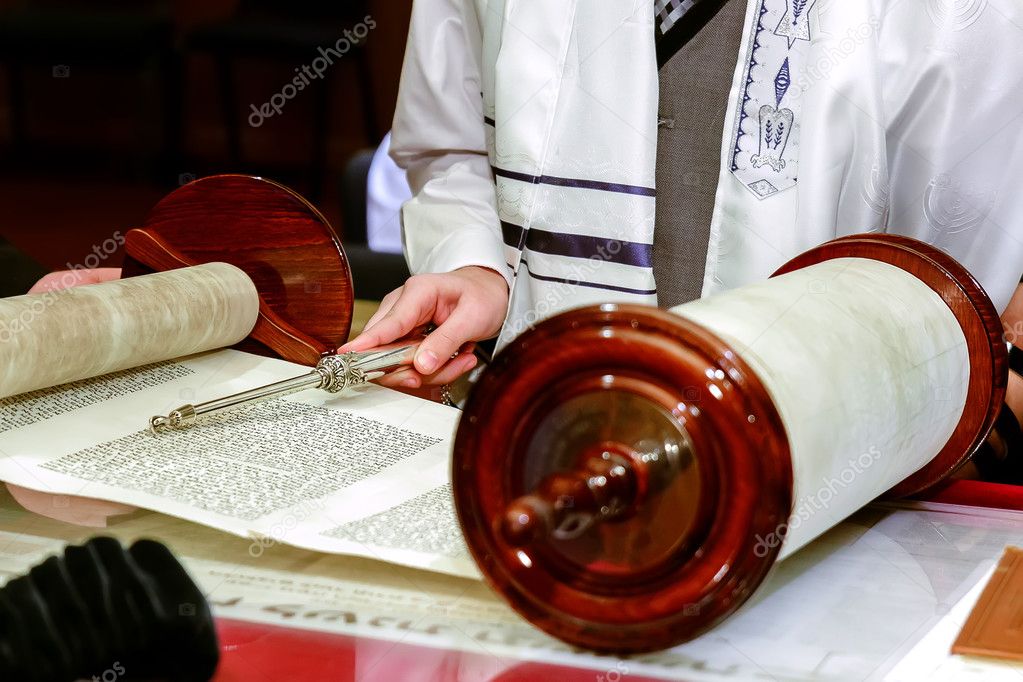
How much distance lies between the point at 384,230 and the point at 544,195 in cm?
126

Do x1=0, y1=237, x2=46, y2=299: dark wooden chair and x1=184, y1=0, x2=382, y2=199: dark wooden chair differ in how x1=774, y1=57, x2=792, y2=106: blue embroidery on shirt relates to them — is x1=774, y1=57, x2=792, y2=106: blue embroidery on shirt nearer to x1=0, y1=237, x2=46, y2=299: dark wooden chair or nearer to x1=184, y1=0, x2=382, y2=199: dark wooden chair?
x1=0, y1=237, x2=46, y2=299: dark wooden chair

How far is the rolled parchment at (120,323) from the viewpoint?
91cm

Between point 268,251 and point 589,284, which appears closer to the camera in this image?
point 268,251

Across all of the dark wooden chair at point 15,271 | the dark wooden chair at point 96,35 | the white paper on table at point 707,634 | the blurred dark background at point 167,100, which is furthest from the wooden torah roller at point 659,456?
the dark wooden chair at point 96,35

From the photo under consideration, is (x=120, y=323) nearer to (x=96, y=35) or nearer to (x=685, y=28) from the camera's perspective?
(x=685, y=28)

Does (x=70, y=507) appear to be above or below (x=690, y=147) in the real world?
below

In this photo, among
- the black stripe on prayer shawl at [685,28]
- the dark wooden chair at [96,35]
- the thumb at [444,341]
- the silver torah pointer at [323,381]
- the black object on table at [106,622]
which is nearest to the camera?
the black object on table at [106,622]

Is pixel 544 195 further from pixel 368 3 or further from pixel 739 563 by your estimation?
pixel 368 3

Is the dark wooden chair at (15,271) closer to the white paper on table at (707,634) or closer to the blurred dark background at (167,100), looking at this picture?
the white paper on table at (707,634)

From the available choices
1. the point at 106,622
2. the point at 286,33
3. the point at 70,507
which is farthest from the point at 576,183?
the point at 286,33

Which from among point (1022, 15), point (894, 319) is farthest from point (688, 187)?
point (894, 319)

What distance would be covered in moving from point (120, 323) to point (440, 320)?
35cm

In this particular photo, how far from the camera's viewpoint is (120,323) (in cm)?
98

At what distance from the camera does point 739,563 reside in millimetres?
546
